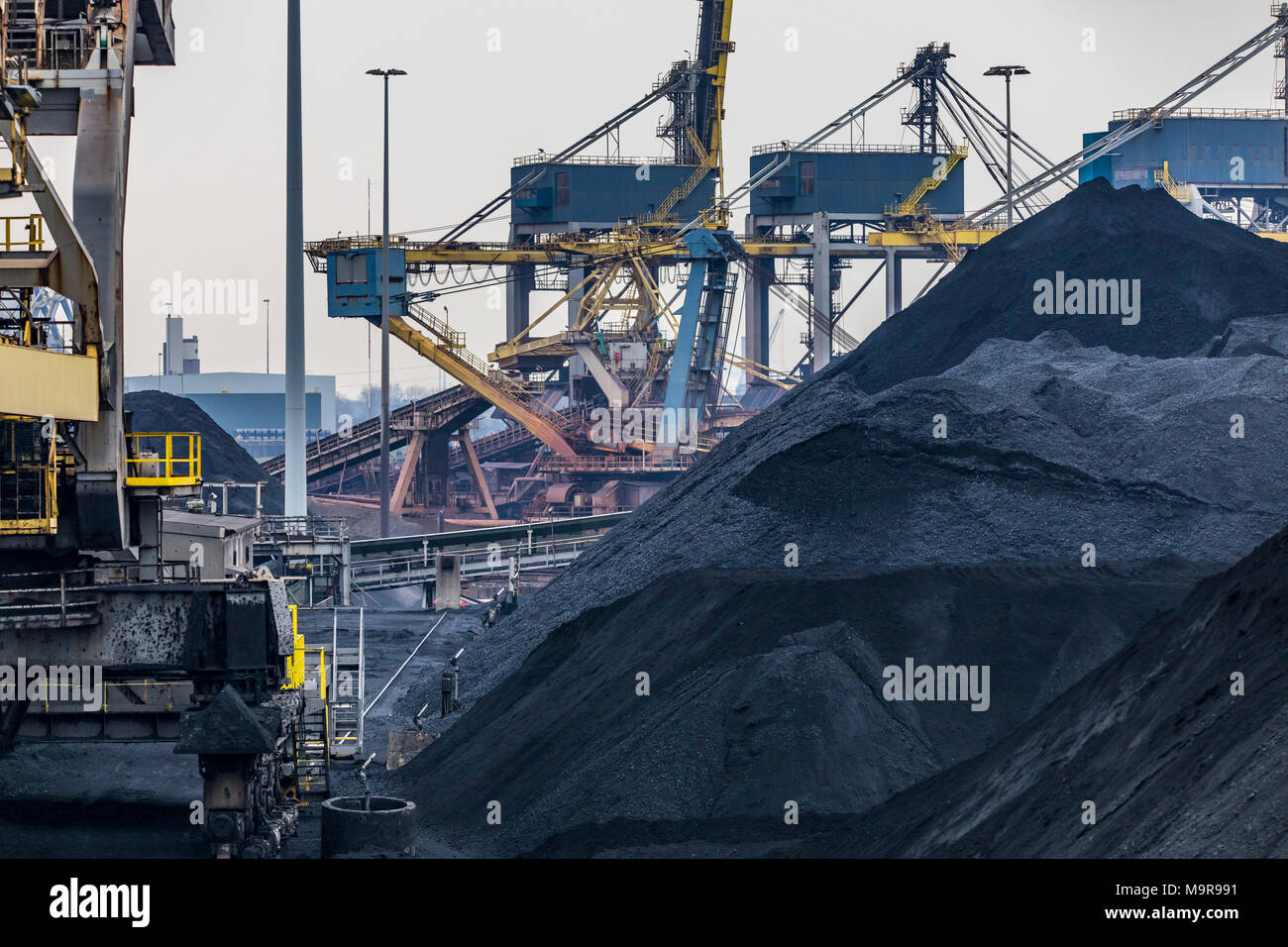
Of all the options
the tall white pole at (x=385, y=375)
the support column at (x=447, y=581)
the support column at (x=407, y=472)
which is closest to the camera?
the support column at (x=447, y=581)

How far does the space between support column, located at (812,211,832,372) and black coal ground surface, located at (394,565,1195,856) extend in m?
33.3

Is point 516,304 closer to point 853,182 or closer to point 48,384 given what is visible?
point 853,182

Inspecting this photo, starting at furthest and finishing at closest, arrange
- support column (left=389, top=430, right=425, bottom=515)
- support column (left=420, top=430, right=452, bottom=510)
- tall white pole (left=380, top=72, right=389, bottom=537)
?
support column (left=420, top=430, right=452, bottom=510), support column (left=389, top=430, right=425, bottom=515), tall white pole (left=380, top=72, right=389, bottom=537)

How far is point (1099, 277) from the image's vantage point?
35531mm

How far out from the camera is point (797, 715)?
737 inches

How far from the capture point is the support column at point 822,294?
186 ft

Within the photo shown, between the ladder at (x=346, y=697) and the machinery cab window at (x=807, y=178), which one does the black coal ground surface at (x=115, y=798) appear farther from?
the machinery cab window at (x=807, y=178)

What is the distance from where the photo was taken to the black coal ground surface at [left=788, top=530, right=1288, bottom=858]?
1189cm

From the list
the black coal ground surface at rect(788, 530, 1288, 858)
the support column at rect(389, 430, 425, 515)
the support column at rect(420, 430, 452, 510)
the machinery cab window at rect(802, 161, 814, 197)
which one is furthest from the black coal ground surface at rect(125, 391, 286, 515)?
Result: the black coal ground surface at rect(788, 530, 1288, 858)

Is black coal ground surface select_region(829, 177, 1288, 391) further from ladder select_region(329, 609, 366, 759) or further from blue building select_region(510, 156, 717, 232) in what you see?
blue building select_region(510, 156, 717, 232)

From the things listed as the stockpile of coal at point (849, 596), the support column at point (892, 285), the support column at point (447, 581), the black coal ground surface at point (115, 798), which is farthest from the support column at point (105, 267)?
the support column at point (892, 285)

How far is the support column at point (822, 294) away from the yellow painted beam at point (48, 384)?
130 feet
